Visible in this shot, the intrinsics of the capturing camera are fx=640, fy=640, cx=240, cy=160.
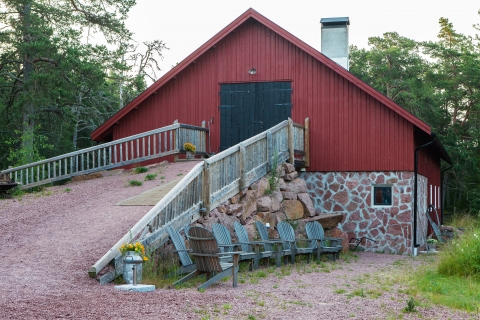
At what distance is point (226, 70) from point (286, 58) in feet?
6.68

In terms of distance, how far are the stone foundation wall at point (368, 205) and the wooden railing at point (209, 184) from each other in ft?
5.16

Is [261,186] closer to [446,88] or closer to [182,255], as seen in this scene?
[182,255]

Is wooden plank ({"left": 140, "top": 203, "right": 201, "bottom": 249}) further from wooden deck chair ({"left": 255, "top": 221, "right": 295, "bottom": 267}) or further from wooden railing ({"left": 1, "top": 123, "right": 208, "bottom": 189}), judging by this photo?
wooden railing ({"left": 1, "top": 123, "right": 208, "bottom": 189})

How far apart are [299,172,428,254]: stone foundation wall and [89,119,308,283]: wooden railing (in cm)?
157

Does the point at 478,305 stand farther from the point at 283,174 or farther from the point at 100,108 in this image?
the point at 100,108

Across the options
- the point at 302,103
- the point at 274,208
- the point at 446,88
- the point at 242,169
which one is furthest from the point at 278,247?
the point at 446,88

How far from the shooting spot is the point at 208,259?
10367 millimetres

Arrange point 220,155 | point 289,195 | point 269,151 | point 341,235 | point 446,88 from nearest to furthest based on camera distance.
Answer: point 220,155, point 269,151, point 289,195, point 341,235, point 446,88

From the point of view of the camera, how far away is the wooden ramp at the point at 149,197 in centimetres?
1395

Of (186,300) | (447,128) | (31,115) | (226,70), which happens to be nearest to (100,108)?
(31,115)

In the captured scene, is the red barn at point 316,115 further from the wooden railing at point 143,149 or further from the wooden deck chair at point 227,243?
the wooden deck chair at point 227,243

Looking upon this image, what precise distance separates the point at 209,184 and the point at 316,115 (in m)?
7.20

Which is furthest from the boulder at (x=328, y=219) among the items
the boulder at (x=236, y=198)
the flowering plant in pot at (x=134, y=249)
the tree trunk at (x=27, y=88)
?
the tree trunk at (x=27, y=88)

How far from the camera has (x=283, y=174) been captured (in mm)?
17734
